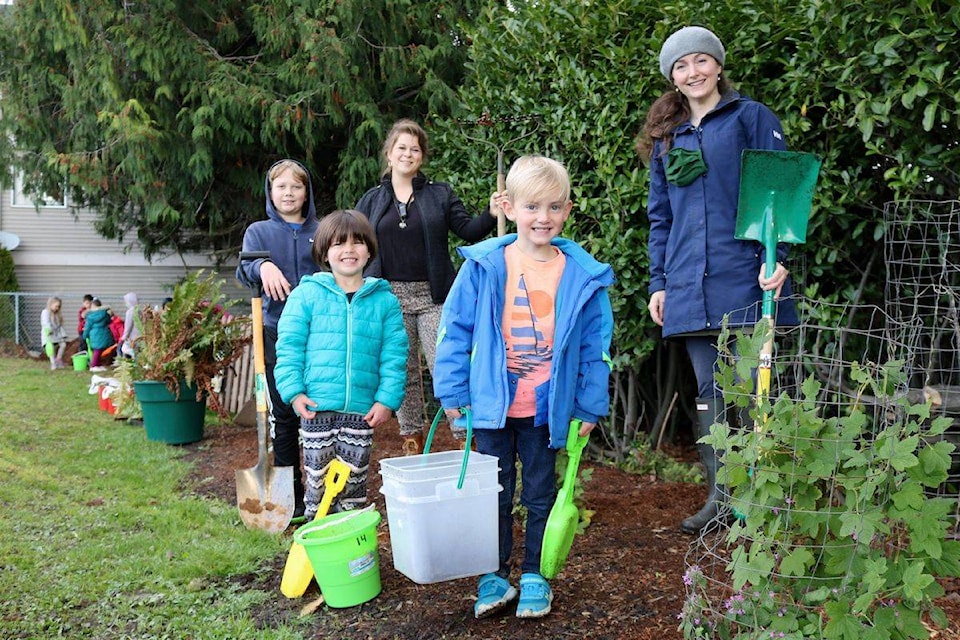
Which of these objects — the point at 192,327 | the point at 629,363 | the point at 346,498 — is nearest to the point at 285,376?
the point at 346,498

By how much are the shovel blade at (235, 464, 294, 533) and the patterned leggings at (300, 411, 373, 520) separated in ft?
1.33

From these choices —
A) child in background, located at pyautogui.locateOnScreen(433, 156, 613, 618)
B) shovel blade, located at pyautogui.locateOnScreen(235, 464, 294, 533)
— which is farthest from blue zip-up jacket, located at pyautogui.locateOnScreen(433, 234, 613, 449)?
shovel blade, located at pyautogui.locateOnScreen(235, 464, 294, 533)

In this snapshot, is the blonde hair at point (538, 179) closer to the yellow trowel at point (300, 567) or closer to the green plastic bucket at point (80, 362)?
the yellow trowel at point (300, 567)

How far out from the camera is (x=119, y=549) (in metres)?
3.82

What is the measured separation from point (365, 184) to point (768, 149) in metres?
4.79

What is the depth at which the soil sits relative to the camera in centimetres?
279

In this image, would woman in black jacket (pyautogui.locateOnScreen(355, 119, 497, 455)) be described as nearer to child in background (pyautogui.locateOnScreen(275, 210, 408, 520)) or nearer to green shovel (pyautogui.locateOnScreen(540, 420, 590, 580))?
child in background (pyautogui.locateOnScreen(275, 210, 408, 520))

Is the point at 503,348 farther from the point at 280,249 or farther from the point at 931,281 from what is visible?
the point at 931,281

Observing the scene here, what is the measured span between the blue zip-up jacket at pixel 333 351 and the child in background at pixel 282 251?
57 centimetres

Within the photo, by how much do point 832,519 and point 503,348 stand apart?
46.3 inches

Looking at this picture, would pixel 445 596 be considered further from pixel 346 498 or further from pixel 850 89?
pixel 850 89

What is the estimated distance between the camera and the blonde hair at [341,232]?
357 centimetres

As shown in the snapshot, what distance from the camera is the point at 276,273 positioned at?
393cm

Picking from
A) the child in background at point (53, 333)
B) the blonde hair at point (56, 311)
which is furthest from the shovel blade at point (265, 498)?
the blonde hair at point (56, 311)
